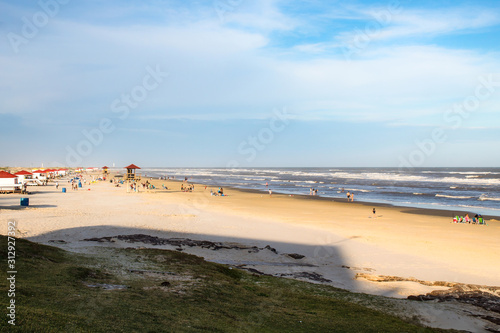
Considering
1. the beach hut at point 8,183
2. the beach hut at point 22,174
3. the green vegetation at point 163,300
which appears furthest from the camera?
the beach hut at point 22,174

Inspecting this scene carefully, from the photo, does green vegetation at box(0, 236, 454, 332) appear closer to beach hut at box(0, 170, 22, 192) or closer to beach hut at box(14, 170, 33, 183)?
beach hut at box(0, 170, 22, 192)

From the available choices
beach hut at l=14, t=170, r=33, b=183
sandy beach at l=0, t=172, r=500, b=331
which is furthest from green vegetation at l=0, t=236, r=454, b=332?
beach hut at l=14, t=170, r=33, b=183

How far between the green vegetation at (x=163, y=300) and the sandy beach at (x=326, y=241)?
2.37 metres

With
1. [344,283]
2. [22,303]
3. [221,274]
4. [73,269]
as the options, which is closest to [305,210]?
[344,283]

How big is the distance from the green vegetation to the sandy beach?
237 centimetres

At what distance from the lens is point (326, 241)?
71.9 ft

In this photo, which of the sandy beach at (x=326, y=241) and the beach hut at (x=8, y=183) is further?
the beach hut at (x=8, y=183)

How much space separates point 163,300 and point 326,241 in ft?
50.0

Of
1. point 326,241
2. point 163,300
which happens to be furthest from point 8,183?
point 163,300

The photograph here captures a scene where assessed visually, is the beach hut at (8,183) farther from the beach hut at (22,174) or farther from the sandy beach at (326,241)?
the sandy beach at (326,241)

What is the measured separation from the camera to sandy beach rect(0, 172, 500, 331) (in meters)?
14.6

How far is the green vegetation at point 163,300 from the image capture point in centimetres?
640

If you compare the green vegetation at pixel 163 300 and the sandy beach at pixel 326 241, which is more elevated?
the green vegetation at pixel 163 300

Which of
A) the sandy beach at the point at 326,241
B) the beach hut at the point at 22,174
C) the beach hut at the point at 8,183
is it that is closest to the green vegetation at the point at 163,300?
the sandy beach at the point at 326,241
